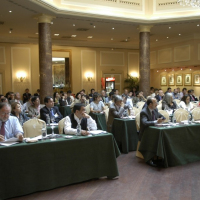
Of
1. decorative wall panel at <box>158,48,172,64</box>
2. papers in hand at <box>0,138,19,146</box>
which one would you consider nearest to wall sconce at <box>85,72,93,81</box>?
decorative wall panel at <box>158,48,172,64</box>

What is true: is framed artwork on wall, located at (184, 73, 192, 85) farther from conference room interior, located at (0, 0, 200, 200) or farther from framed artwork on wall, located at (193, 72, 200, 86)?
framed artwork on wall, located at (193, 72, 200, 86)

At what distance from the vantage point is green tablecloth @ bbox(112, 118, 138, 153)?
669 cm

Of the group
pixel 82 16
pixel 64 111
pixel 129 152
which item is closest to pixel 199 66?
pixel 82 16

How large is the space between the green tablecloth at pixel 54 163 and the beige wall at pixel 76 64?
1408 centimetres

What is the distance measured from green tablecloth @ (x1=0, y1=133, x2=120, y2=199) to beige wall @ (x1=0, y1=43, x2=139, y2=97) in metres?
14.1

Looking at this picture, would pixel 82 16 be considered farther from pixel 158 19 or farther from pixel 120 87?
pixel 120 87

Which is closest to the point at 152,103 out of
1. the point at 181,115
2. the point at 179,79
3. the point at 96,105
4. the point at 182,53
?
the point at 181,115

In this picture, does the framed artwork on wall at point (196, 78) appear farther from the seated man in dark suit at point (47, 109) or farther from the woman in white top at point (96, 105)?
the seated man in dark suit at point (47, 109)

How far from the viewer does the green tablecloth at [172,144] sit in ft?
17.4

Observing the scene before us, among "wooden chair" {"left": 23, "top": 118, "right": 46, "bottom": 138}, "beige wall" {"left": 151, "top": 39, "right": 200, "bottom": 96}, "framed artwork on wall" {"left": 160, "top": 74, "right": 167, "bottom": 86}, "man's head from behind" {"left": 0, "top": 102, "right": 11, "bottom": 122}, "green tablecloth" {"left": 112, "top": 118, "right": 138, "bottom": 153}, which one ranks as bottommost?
"green tablecloth" {"left": 112, "top": 118, "right": 138, "bottom": 153}

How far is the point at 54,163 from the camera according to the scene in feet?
13.8

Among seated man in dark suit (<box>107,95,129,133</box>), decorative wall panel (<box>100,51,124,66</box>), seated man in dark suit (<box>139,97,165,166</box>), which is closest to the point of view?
seated man in dark suit (<box>139,97,165,166</box>)

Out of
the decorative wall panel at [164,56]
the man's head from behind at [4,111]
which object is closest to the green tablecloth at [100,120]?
the man's head from behind at [4,111]

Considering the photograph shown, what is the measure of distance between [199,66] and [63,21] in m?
9.31
